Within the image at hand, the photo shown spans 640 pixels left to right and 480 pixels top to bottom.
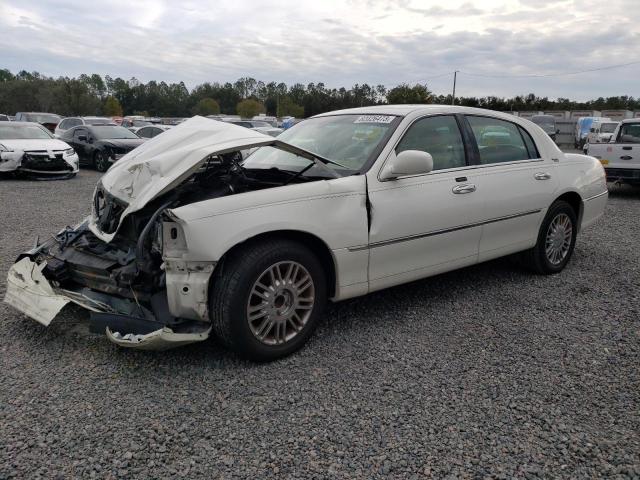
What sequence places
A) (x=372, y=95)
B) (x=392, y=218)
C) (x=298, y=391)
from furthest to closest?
(x=372, y=95) < (x=392, y=218) < (x=298, y=391)

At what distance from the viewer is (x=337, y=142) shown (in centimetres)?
405

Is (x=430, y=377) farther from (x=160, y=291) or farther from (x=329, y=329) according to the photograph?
(x=160, y=291)

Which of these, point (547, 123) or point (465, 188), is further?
point (547, 123)

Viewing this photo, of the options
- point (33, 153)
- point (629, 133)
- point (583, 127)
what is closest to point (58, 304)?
point (33, 153)

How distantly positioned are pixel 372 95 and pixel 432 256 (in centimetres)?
8987

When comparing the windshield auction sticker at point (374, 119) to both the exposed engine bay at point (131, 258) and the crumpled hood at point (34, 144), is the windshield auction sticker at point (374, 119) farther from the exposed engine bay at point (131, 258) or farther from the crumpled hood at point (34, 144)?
the crumpled hood at point (34, 144)

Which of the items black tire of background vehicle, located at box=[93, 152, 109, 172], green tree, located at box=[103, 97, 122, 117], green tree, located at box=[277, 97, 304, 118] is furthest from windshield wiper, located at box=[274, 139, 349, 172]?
green tree, located at box=[103, 97, 122, 117]

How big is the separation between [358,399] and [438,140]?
7.46ft

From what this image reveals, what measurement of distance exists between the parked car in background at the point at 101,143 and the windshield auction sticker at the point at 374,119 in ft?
39.1

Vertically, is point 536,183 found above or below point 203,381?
above

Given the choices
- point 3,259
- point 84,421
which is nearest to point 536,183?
point 84,421

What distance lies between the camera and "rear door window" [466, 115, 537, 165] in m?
4.39

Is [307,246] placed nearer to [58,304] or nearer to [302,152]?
[302,152]

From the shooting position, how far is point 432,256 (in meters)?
3.94
